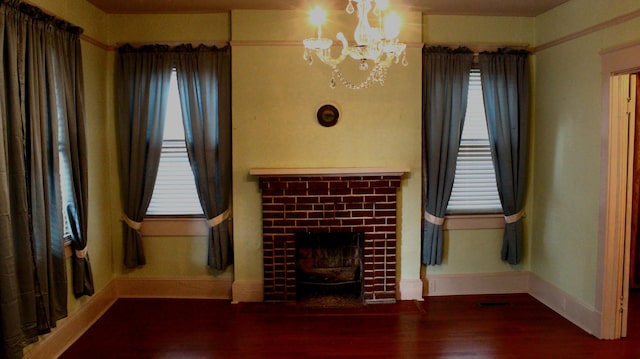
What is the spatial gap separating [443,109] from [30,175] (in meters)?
3.42

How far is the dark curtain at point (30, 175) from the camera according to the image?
Answer: 8.33 ft

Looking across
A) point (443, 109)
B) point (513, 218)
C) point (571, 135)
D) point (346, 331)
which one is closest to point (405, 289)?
point (346, 331)

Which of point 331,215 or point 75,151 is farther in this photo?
point 331,215

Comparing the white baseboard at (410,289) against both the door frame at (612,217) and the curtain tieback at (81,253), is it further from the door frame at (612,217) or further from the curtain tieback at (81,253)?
the curtain tieback at (81,253)

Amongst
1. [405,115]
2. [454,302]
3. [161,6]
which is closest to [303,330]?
[454,302]

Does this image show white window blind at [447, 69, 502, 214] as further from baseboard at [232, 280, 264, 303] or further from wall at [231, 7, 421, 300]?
baseboard at [232, 280, 264, 303]

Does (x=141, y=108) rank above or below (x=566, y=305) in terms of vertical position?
above

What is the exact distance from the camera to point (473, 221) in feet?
14.9

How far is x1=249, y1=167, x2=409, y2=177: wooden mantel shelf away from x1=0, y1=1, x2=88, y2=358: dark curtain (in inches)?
64.7

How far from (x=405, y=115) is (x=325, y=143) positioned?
81cm

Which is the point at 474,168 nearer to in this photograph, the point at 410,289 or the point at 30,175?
the point at 410,289

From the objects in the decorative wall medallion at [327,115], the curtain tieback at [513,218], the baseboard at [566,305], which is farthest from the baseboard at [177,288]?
the baseboard at [566,305]

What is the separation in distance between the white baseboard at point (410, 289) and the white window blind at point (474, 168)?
2.59ft

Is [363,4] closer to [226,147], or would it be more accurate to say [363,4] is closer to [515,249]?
[226,147]
